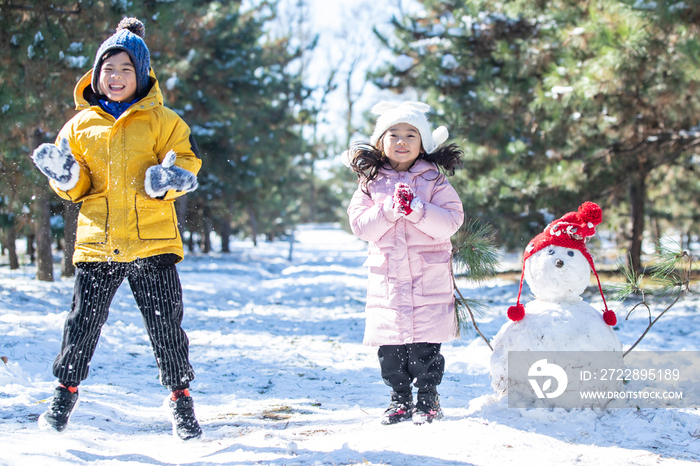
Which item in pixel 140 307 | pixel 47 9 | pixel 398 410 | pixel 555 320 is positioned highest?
pixel 47 9

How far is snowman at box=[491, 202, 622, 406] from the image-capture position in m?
2.82

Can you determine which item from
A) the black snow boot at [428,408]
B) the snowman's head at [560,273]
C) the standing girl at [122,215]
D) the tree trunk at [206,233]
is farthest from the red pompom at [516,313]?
the tree trunk at [206,233]

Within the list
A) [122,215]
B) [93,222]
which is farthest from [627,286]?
[93,222]

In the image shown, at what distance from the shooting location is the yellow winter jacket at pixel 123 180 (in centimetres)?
256

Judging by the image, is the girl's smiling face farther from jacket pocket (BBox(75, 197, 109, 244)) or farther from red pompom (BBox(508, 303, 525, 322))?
jacket pocket (BBox(75, 197, 109, 244))

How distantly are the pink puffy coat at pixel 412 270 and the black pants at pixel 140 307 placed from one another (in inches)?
39.7

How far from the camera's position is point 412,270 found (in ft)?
9.45

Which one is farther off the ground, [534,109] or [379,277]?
[534,109]

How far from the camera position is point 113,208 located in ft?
8.51

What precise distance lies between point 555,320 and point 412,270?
82 centimetres

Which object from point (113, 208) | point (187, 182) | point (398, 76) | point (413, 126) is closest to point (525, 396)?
point (413, 126)

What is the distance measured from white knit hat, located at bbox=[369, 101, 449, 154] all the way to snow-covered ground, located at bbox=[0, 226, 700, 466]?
4.95 ft

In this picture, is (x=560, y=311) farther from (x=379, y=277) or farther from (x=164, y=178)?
(x=164, y=178)

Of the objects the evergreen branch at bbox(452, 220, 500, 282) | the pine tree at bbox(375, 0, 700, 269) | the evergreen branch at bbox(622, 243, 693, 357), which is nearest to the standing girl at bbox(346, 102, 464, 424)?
the evergreen branch at bbox(452, 220, 500, 282)
